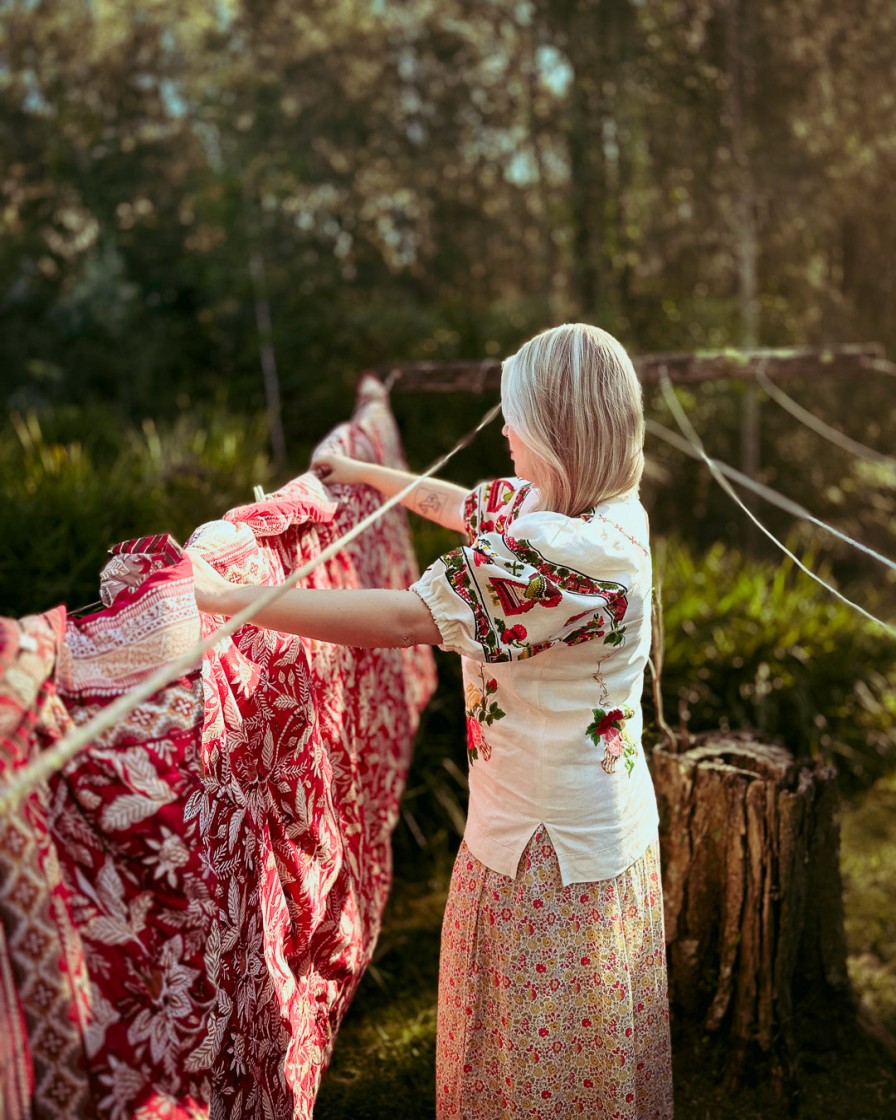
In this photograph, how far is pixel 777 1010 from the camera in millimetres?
2764

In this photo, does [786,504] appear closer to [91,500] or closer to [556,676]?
[556,676]

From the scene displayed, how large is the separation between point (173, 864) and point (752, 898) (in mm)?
1918

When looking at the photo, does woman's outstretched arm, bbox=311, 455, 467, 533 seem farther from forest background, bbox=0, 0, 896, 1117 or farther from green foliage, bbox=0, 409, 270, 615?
forest background, bbox=0, 0, 896, 1117

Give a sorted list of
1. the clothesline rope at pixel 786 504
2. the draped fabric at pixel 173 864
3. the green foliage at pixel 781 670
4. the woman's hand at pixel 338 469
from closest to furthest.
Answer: the draped fabric at pixel 173 864, the clothesline rope at pixel 786 504, the woman's hand at pixel 338 469, the green foliage at pixel 781 670

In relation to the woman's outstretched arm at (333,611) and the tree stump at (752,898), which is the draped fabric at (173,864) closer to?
the woman's outstretched arm at (333,611)

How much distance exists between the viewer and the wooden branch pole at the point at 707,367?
4137 millimetres

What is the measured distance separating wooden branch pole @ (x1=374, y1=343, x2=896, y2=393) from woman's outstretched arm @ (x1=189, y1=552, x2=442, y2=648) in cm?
258

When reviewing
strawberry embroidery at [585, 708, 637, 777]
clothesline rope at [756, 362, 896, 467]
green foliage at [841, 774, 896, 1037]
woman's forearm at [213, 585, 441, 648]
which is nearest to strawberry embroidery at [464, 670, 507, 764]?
strawberry embroidery at [585, 708, 637, 777]

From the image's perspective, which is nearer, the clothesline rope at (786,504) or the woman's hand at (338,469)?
the clothesline rope at (786,504)

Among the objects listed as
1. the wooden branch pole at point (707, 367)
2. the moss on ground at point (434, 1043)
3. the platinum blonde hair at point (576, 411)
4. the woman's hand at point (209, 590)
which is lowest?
the moss on ground at point (434, 1043)

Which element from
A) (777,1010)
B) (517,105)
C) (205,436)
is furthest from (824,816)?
(517,105)

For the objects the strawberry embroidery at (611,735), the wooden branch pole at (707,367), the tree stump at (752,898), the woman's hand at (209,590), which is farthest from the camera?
the wooden branch pole at (707,367)

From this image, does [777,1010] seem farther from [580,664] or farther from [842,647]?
[842,647]

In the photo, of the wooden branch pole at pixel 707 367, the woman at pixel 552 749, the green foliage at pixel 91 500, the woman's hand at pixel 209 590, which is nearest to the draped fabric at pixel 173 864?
the woman's hand at pixel 209 590
